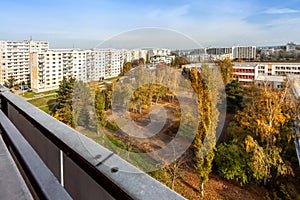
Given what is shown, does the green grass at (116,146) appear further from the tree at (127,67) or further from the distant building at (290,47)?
the distant building at (290,47)

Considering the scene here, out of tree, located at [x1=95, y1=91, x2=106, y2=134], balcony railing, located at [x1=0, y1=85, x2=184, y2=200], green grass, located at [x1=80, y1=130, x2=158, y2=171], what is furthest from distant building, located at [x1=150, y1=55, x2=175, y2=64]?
balcony railing, located at [x1=0, y1=85, x2=184, y2=200]

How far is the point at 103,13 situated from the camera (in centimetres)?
142

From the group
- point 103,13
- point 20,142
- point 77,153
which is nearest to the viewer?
point 77,153

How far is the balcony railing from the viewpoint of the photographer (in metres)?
0.35

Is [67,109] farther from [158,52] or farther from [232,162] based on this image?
[232,162]

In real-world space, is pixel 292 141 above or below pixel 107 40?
below

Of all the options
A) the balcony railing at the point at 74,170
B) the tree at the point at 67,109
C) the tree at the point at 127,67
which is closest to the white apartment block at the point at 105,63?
the tree at the point at 127,67

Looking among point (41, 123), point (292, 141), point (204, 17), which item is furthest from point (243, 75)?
point (41, 123)

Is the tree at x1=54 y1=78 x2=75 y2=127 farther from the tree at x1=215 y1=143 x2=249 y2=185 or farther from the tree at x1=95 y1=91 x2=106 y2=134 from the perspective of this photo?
the tree at x1=215 y1=143 x2=249 y2=185

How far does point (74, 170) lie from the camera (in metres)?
0.57

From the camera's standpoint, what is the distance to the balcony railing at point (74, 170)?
0.35 metres

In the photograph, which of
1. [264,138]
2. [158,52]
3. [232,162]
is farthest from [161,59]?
[264,138]

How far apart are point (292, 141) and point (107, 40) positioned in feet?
18.2

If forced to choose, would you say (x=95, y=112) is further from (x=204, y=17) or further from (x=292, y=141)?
(x=292, y=141)
